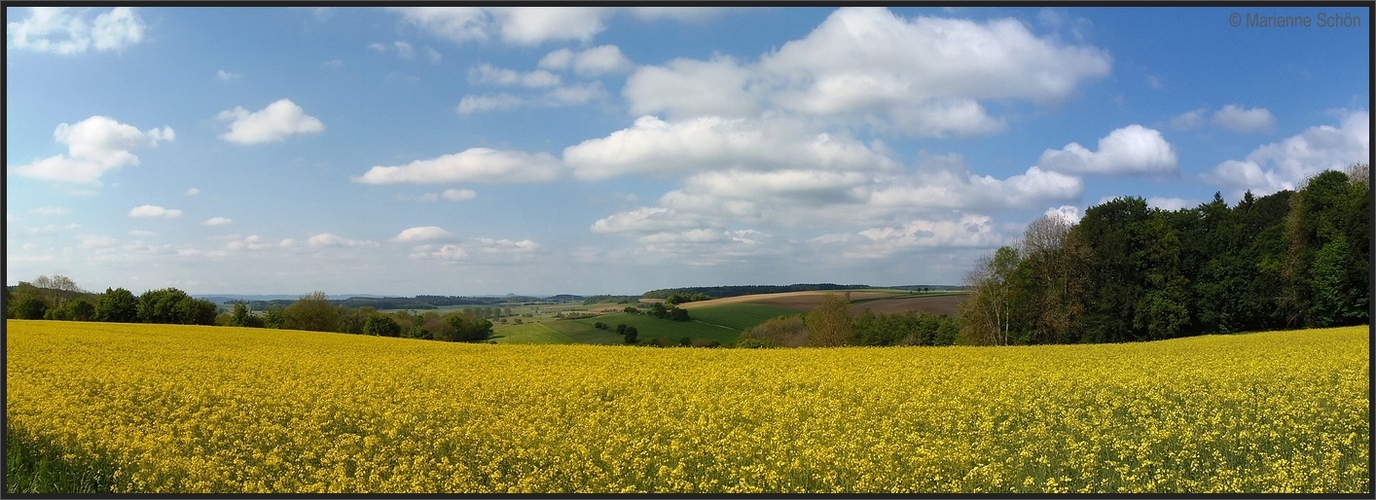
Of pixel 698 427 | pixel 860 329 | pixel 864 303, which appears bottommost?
pixel 860 329

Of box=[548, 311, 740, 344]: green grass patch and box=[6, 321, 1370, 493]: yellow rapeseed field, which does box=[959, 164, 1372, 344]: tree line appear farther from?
box=[6, 321, 1370, 493]: yellow rapeseed field

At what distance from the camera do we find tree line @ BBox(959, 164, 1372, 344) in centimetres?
3797

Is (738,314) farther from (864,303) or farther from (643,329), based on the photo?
(643,329)

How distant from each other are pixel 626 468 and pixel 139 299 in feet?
121

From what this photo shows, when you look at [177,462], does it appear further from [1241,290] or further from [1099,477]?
[1241,290]

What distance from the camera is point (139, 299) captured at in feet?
115

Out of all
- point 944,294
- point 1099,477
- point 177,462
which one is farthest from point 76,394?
point 944,294

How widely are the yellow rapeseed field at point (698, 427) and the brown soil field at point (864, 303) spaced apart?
103 feet

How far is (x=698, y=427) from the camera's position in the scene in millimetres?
8531

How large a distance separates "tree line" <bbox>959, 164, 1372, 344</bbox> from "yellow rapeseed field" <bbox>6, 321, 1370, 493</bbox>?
26.6m

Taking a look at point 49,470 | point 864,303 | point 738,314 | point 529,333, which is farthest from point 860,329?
point 49,470

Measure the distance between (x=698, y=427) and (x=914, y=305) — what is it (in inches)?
1640

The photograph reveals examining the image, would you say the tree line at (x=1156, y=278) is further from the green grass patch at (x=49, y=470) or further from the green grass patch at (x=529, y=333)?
the green grass patch at (x=49, y=470)

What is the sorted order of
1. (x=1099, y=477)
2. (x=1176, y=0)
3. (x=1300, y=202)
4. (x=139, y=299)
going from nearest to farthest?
(x=1176, y=0) < (x=1099, y=477) < (x=139, y=299) < (x=1300, y=202)
